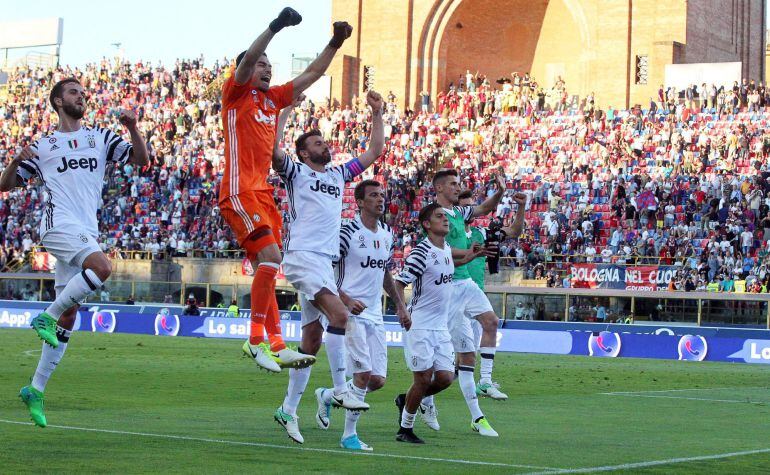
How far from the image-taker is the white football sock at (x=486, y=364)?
1742 cm

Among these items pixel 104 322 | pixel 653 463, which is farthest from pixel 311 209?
pixel 104 322

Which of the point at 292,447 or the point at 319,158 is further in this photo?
the point at 319,158

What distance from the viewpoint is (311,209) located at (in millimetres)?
11492

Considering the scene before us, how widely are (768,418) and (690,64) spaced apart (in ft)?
138

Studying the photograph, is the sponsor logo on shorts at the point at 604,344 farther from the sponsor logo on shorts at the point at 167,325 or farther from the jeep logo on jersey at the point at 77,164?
the jeep logo on jersey at the point at 77,164

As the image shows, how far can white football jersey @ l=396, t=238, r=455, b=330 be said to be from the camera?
12.7 m

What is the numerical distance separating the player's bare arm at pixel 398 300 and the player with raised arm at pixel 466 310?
4.32 ft

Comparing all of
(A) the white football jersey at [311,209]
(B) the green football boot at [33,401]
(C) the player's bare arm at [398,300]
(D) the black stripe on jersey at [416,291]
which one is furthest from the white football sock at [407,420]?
(B) the green football boot at [33,401]

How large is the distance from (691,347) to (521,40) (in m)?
38.5

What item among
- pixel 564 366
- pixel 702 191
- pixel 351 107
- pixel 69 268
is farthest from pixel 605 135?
pixel 69 268

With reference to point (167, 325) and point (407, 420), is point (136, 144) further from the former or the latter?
point (167, 325)

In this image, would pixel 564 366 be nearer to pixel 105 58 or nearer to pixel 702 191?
pixel 702 191

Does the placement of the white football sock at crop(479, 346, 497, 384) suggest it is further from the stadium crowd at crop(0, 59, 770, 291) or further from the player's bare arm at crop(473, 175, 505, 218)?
the stadium crowd at crop(0, 59, 770, 291)

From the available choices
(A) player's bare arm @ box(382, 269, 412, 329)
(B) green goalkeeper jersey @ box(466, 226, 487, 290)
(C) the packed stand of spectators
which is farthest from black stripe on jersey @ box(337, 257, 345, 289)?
→ (C) the packed stand of spectators
